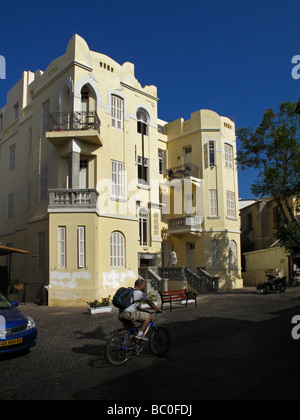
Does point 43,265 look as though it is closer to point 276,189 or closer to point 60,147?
point 60,147

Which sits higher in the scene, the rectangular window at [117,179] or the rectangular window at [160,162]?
the rectangular window at [160,162]

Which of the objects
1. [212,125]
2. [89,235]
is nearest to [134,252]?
[89,235]

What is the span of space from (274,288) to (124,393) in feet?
62.5

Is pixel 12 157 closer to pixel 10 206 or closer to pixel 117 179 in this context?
pixel 10 206

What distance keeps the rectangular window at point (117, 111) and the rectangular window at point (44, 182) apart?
192 inches

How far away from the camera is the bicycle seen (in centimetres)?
748

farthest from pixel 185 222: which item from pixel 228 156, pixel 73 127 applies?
pixel 73 127

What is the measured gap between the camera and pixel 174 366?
24.3ft

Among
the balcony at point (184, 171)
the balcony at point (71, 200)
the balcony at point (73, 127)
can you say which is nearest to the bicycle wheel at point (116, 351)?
the balcony at point (71, 200)

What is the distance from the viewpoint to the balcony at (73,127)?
20219mm

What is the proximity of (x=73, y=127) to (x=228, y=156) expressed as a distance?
46.5 ft

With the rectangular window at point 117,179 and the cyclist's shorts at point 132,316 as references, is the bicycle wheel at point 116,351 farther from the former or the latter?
the rectangular window at point 117,179

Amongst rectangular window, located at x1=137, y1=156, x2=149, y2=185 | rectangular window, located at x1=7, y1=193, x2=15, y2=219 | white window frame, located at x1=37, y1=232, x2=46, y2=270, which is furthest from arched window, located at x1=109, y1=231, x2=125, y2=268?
rectangular window, located at x1=7, y1=193, x2=15, y2=219

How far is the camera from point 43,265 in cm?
2106
